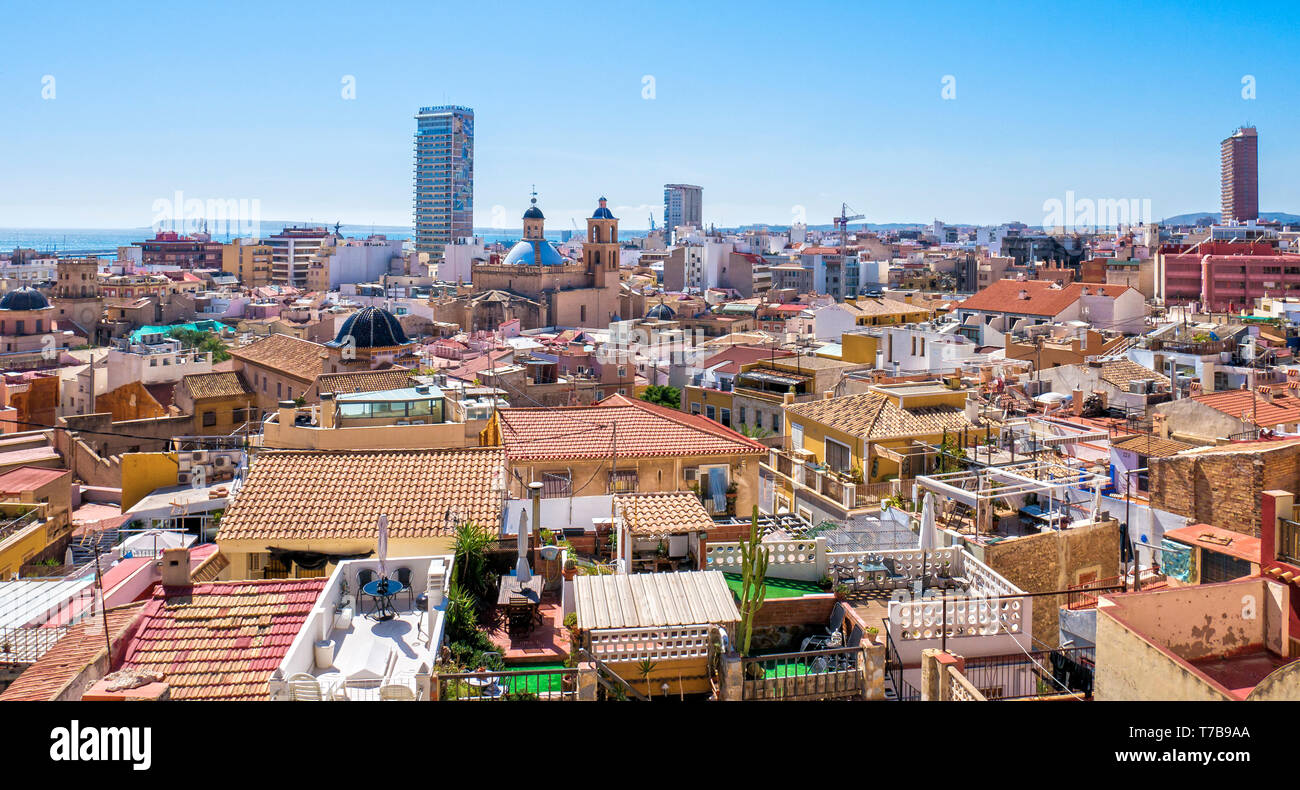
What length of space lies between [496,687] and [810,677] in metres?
1.72

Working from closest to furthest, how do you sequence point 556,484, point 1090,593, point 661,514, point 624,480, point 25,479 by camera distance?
point 661,514 < point 1090,593 < point 556,484 < point 624,480 < point 25,479

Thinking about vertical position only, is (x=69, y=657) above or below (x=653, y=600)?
below

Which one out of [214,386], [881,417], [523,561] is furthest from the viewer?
[214,386]

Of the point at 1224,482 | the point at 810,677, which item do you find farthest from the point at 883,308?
the point at 810,677

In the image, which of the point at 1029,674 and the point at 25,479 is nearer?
the point at 1029,674

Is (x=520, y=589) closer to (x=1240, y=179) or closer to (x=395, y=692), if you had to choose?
(x=395, y=692)

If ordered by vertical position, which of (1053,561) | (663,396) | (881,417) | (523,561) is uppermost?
(881,417)

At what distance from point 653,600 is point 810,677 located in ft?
3.49

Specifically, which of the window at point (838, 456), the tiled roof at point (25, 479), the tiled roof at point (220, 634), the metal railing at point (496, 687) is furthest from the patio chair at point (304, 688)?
the tiled roof at point (25, 479)

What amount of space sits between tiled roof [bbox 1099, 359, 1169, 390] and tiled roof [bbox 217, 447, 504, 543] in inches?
626

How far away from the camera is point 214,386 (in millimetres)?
28922

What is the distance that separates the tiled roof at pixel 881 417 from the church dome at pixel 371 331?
16.0m

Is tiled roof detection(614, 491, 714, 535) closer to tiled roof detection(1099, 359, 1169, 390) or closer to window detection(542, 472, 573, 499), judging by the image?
window detection(542, 472, 573, 499)
